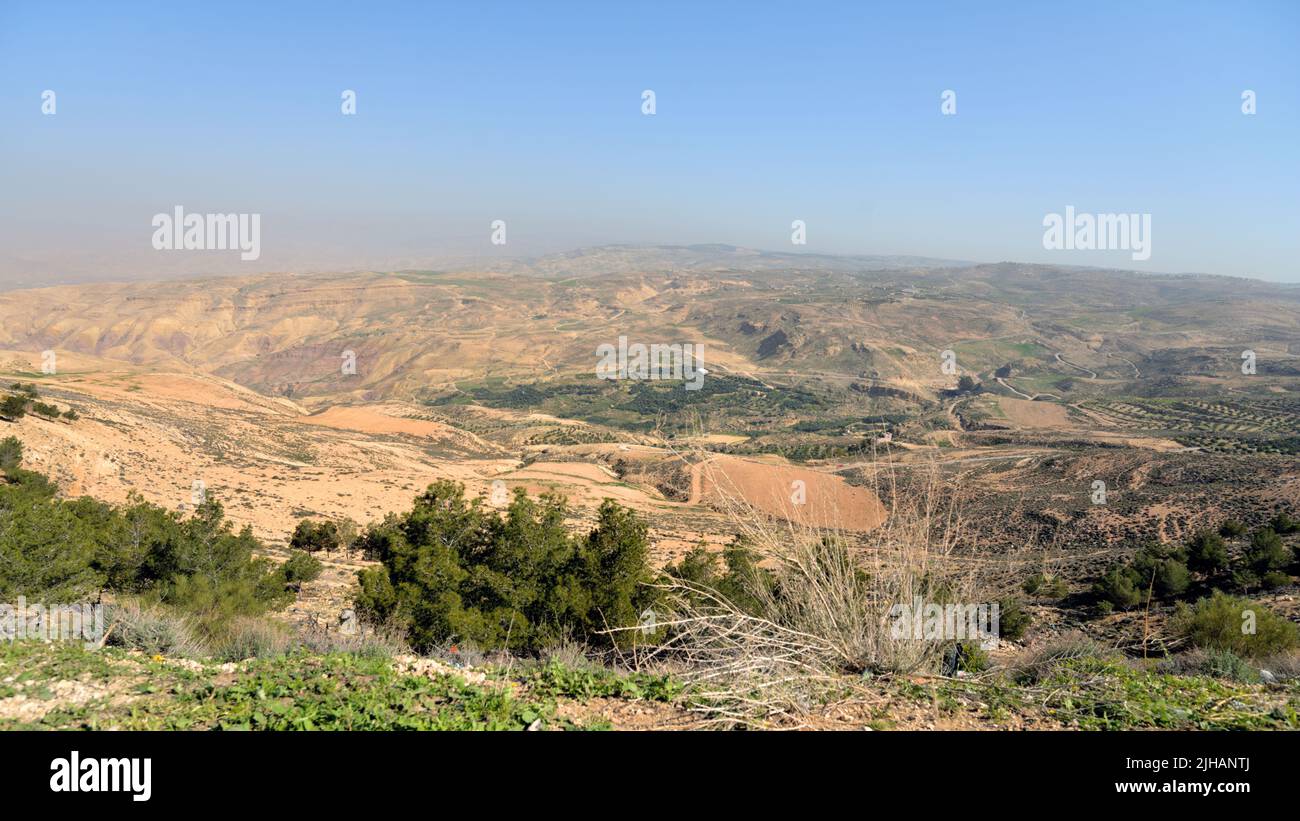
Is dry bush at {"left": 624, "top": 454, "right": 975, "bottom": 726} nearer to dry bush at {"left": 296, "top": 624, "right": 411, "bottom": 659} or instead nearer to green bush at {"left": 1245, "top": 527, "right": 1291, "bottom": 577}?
dry bush at {"left": 296, "top": 624, "right": 411, "bottom": 659}

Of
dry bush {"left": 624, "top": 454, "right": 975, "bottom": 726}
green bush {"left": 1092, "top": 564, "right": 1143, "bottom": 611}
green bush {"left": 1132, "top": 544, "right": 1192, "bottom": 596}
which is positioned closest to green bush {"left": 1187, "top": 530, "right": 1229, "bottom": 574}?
green bush {"left": 1132, "top": 544, "right": 1192, "bottom": 596}

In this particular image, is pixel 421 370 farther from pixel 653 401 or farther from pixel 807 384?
pixel 807 384

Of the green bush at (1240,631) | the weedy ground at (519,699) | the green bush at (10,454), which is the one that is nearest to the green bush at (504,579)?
the weedy ground at (519,699)

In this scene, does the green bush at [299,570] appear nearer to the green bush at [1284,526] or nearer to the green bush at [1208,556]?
the green bush at [1208,556]

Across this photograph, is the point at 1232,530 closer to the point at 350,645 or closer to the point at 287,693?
the point at 350,645

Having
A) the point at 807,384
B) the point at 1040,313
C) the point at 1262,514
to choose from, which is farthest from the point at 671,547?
the point at 1040,313
